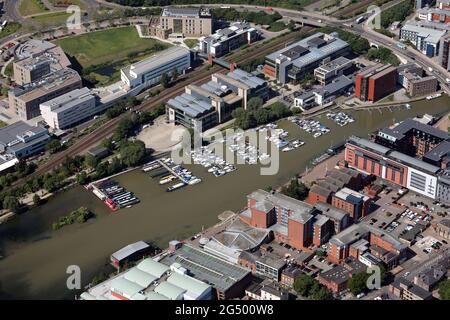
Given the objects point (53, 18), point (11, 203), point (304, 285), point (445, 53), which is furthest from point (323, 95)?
point (53, 18)

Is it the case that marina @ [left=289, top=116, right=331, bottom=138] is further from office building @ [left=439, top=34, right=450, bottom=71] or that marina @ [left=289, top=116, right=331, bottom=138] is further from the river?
office building @ [left=439, top=34, right=450, bottom=71]

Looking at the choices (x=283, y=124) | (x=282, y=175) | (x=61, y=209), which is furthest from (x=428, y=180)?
(x=61, y=209)

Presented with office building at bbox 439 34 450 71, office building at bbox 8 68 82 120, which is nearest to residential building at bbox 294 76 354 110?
office building at bbox 439 34 450 71

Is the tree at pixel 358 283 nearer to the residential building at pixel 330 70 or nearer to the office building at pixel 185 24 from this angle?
the residential building at pixel 330 70

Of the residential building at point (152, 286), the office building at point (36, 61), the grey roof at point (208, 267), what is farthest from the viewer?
the office building at point (36, 61)

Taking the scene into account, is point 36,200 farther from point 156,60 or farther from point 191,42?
point 191,42

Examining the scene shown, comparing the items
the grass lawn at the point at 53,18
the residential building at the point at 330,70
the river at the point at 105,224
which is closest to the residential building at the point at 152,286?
the river at the point at 105,224

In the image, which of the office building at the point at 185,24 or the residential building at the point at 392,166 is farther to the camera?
the office building at the point at 185,24
